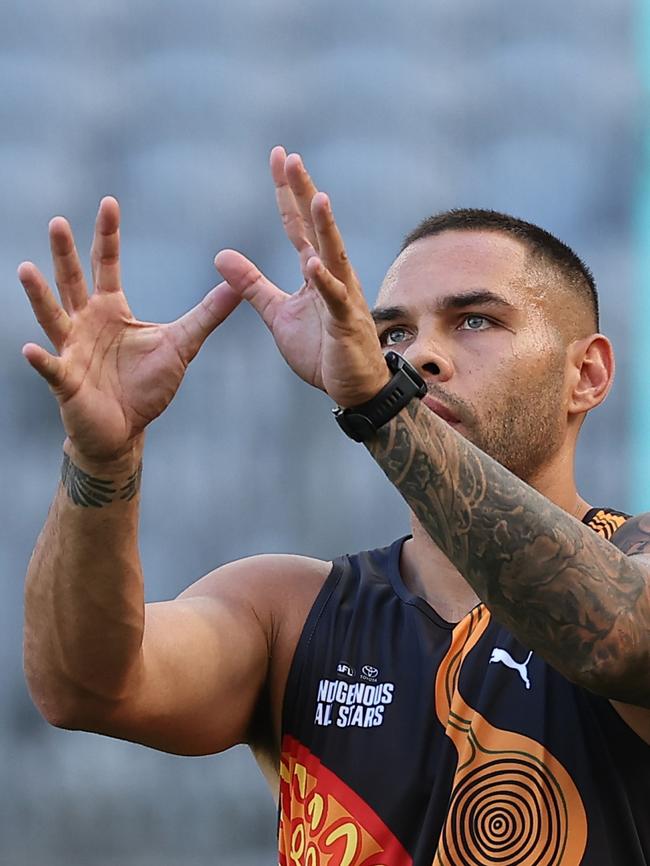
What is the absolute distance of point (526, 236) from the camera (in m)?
3.64

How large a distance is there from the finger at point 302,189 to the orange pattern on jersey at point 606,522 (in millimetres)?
994

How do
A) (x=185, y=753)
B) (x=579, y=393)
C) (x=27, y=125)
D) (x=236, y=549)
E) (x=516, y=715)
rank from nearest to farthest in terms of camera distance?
(x=516, y=715), (x=185, y=753), (x=579, y=393), (x=236, y=549), (x=27, y=125)

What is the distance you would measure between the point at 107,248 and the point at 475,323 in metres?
0.98

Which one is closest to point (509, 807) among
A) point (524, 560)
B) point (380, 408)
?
point (524, 560)

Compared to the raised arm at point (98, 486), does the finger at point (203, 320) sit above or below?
above

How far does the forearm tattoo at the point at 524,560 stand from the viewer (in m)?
2.51

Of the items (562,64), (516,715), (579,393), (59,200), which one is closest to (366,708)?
(516,715)

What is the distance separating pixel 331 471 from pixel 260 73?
7.79 feet

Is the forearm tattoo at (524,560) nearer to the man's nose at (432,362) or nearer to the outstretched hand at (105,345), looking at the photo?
the outstretched hand at (105,345)

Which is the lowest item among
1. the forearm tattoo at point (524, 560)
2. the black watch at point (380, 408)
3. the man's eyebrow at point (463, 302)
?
the forearm tattoo at point (524, 560)

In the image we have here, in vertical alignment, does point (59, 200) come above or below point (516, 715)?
above

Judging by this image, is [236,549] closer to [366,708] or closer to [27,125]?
[27,125]

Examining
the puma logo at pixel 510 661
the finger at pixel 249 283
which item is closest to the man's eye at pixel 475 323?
the finger at pixel 249 283

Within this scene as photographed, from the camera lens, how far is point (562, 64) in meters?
8.20
